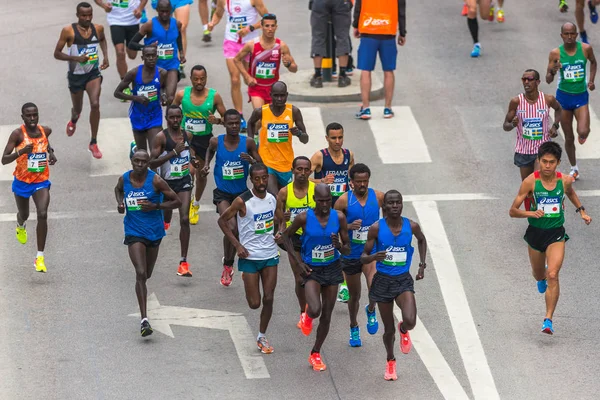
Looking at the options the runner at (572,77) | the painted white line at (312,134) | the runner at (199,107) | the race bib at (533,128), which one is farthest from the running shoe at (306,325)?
the painted white line at (312,134)

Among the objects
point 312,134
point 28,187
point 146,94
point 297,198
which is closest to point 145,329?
point 297,198

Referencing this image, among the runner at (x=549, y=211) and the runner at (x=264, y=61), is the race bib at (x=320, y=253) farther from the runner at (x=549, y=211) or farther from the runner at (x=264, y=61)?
the runner at (x=264, y=61)

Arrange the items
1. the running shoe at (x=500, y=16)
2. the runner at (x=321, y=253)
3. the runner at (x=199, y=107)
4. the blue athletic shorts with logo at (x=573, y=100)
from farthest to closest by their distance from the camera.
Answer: the running shoe at (x=500, y=16) → the blue athletic shorts with logo at (x=573, y=100) → the runner at (x=199, y=107) → the runner at (x=321, y=253)

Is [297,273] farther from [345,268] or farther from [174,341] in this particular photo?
[174,341]

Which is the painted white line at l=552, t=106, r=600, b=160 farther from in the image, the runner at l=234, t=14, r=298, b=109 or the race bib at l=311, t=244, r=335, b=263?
the race bib at l=311, t=244, r=335, b=263

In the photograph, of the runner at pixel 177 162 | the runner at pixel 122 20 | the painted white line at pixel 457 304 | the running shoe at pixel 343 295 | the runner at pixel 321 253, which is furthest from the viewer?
the runner at pixel 122 20

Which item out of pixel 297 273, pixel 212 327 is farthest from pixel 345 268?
pixel 212 327

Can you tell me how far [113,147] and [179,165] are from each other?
471 cm

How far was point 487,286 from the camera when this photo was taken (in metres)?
16.3

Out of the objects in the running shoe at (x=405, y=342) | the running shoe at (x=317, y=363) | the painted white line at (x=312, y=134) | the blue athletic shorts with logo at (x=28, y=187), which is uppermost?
the blue athletic shorts with logo at (x=28, y=187)

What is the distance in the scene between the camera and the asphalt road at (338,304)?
14.0 metres

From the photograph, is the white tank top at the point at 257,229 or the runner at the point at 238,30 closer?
the white tank top at the point at 257,229

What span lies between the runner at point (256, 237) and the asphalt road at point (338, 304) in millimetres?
703

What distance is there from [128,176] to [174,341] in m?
1.85
